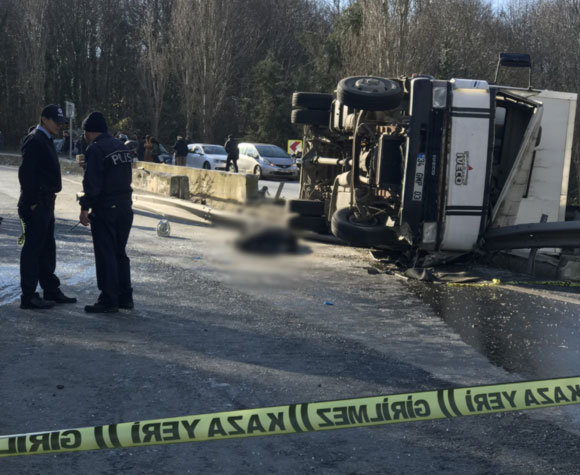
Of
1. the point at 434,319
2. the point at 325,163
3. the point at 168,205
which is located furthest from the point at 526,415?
the point at 168,205

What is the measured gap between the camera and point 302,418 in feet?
10.9

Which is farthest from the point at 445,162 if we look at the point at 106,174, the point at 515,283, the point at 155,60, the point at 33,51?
the point at 33,51

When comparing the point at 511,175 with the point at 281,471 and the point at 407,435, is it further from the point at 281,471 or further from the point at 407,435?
the point at 281,471

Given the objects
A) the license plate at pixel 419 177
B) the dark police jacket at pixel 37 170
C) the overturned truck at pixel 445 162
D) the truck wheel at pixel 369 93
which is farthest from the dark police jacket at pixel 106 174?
the license plate at pixel 419 177

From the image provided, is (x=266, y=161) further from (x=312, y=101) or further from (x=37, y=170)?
(x=37, y=170)

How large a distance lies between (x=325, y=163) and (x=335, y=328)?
20.6ft

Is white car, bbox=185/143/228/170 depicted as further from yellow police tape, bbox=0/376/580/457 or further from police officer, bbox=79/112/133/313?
yellow police tape, bbox=0/376/580/457

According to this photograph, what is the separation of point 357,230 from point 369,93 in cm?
202

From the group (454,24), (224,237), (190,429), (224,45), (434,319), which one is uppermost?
(454,24)

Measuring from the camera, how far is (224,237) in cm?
233

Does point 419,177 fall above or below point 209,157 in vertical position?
above

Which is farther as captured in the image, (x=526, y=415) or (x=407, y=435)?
(x=526, y=415)

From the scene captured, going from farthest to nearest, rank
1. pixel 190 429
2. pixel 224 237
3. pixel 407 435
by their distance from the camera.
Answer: pixel 407 435 < pixel 190 429 < pixel 224 237

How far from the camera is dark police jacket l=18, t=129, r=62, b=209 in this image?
7.74m
